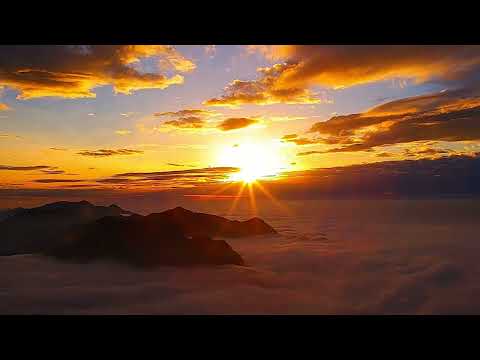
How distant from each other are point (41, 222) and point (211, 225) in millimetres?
15686

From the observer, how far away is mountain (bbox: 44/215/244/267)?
1922 cm

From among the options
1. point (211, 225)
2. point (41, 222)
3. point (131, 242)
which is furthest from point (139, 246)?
point (41, 222)

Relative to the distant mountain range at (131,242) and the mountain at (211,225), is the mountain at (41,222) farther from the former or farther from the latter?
the mountain at (211,225)

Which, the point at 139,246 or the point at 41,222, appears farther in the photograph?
the point at 41,222

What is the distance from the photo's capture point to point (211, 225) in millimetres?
30547

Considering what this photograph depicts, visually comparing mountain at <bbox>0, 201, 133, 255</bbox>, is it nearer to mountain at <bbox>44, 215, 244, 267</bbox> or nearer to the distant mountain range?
the distant mountain range

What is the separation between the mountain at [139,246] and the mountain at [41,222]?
4.80m

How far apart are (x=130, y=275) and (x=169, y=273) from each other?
232 centimetres

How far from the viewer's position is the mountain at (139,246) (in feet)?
63.1

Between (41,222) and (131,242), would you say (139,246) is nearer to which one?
(131,242)

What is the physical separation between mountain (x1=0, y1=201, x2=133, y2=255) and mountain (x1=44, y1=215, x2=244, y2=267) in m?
4.80
